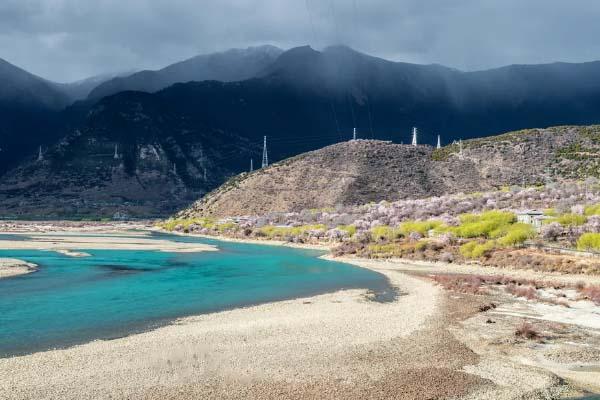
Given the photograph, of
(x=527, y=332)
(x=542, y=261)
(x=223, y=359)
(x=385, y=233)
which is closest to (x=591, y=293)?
(x=527, y=332)

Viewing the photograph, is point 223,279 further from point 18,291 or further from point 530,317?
point 530,317

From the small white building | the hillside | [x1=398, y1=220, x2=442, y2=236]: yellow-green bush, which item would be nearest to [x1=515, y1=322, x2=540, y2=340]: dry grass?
the small white building

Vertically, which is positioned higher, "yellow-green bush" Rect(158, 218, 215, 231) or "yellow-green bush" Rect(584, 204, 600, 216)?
"yellow-green bush" Rect(584, 204, 600, 216)

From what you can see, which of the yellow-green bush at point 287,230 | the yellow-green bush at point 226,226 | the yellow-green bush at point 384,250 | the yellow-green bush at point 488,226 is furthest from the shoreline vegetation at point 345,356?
the yellow-green bush at point 226,226

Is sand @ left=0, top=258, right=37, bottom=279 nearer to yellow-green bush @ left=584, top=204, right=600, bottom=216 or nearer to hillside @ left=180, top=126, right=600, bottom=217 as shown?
yellow-green bush @ left=584, top=204, right=600, bottom=216

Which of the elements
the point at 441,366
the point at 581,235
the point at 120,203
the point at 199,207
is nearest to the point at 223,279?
the point at 441,366

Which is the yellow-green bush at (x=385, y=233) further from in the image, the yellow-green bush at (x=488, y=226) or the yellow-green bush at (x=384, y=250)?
the yellow-green bush at (x=488, y=226)
